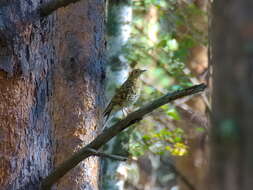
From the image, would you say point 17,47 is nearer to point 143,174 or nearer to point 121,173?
point 121,173

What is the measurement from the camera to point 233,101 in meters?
2.09

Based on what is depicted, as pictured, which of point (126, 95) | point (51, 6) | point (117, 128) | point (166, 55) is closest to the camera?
point (117, 128)

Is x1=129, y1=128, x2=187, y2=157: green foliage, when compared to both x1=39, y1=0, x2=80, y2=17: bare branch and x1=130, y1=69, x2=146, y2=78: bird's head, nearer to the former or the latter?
x1=130, y1=69, x2=146, y2=78: bird's head

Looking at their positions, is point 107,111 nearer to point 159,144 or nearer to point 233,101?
point 159,144

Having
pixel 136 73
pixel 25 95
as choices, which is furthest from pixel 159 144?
pixel 25 95

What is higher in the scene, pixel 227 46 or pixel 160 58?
pixel 227 46

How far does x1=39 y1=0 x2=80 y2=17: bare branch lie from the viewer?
4.18 meters

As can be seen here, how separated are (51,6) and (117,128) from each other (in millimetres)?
1024

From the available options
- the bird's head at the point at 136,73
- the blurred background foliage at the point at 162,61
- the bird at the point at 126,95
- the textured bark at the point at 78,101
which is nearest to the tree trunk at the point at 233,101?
the textured bark at the point at 78,101

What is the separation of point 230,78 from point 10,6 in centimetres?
246

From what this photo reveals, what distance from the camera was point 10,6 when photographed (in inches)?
167

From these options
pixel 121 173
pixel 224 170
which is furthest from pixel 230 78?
pixel 121 173

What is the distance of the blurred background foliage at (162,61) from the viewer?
9.29 metres

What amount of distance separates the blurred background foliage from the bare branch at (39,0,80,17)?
4615 mm
